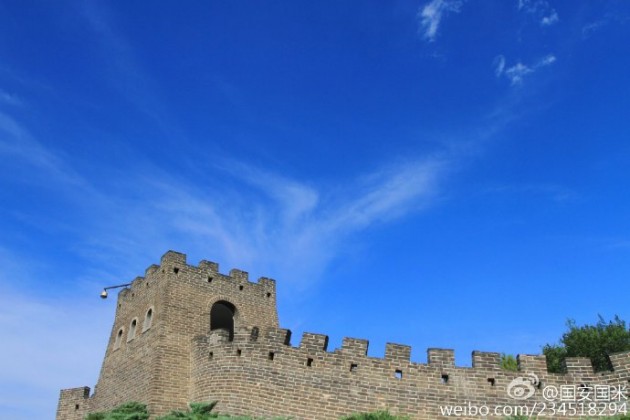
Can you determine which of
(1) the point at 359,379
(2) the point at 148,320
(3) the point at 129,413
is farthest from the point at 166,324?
(1) the point at 359,379

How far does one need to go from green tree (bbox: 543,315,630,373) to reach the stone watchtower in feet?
62.9

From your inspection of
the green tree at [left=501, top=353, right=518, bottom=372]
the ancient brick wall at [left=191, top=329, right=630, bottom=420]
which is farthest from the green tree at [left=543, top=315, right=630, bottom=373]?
the ancient brick wall at [left=191, top=329, right=630, bottom=420]

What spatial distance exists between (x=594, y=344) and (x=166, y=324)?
25565 mm

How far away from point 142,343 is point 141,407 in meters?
3.35

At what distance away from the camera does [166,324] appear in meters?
22.0

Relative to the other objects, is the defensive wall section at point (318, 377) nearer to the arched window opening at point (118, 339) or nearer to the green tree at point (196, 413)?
the green tree at point (196, 413)

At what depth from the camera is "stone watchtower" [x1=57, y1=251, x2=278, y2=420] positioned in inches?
819

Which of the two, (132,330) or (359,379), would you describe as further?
(132,330)

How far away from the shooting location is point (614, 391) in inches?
672

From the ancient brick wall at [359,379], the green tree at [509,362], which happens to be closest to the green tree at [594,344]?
the green tree at [509,362]

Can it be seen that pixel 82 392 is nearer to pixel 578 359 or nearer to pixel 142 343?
pixel 142 343

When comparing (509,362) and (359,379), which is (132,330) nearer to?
(359,379)

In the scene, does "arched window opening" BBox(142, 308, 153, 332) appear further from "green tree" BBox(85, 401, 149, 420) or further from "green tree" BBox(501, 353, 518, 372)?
"green tree" BBox(501, 353, 518, 372)

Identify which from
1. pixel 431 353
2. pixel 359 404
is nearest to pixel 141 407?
pixel 359 404
